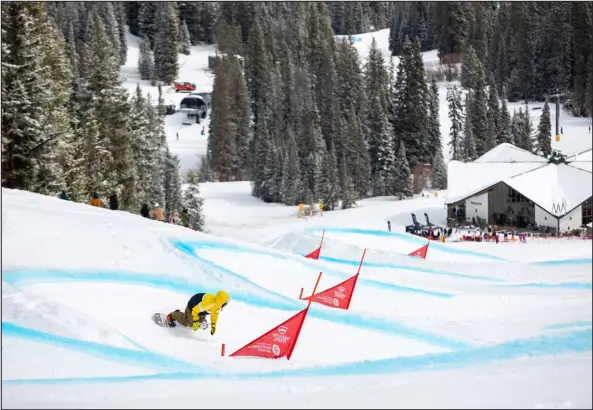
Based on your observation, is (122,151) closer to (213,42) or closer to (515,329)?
(515,329)

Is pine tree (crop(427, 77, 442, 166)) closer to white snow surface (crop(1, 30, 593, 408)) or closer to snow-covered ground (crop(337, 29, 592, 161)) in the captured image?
snow-covered ground (crop(337, 29, 592, 161))

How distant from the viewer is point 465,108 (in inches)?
2302

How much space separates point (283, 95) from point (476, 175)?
37732 millimetres

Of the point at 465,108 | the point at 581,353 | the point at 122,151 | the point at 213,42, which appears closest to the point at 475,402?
the point at 581,353

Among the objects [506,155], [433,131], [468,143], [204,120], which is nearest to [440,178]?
[468,143]

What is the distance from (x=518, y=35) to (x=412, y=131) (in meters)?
22.1

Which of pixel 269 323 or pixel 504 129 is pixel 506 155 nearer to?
pixel 504 129

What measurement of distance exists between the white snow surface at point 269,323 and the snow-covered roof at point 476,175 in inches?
564

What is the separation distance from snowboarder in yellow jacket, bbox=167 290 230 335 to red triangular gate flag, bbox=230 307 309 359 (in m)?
0.87

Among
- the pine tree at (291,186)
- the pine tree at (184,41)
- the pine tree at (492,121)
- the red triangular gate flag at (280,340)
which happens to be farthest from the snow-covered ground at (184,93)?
the red triangular gate flag at (280,340)

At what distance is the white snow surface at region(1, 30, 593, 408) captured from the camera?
12.4ft

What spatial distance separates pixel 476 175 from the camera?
105 ft

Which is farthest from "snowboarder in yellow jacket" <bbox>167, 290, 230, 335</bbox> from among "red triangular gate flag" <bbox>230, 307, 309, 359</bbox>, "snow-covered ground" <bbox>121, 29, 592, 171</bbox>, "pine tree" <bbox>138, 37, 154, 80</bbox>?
"pine tree" <bbox>138, 37, 154, 80</bbox>

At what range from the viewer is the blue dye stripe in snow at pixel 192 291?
8500mm
